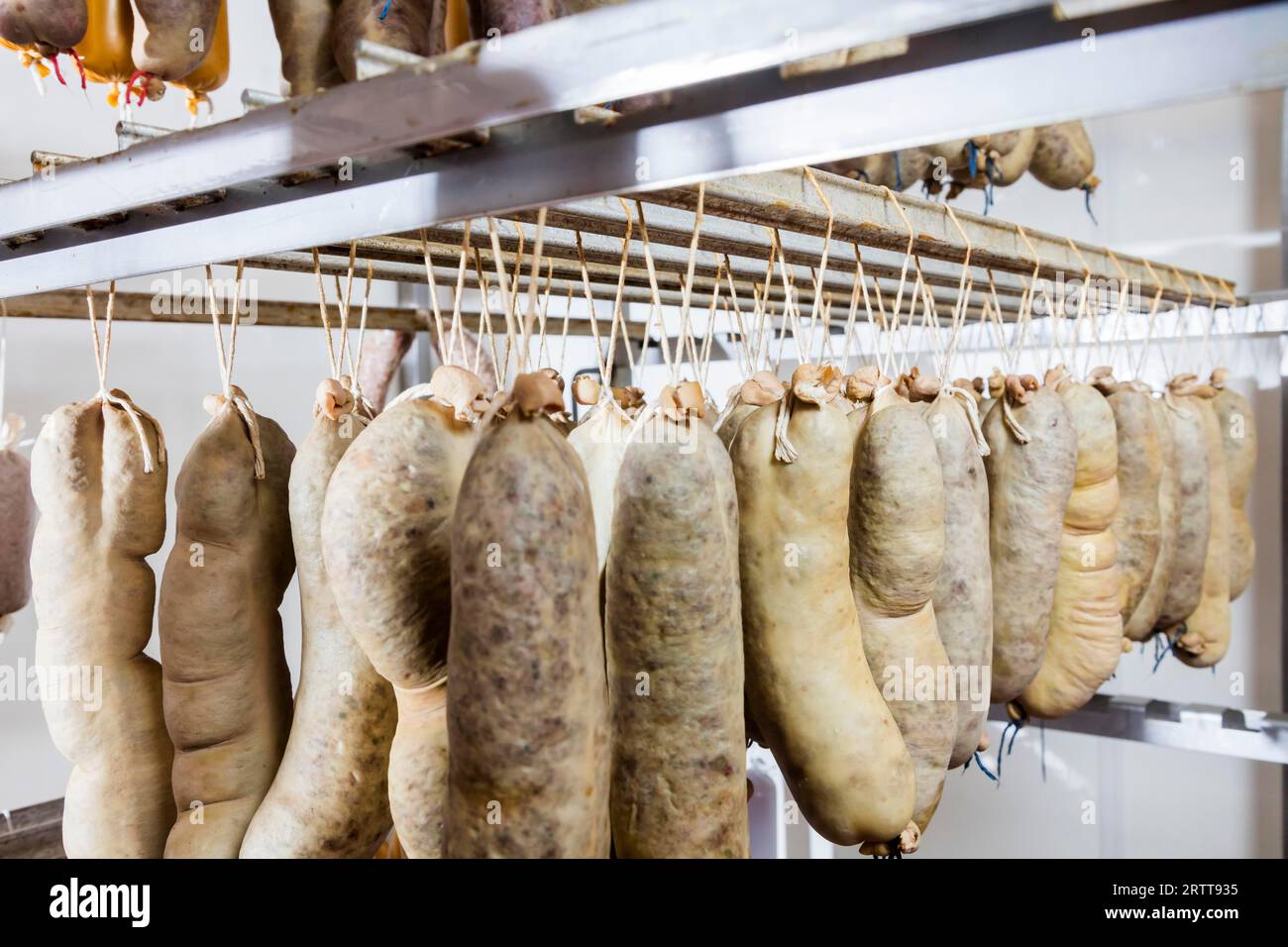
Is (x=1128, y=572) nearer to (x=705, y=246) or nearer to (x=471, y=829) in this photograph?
(x=705, y=246)

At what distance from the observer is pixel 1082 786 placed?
338 cm

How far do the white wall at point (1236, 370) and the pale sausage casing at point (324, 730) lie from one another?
2.08 m

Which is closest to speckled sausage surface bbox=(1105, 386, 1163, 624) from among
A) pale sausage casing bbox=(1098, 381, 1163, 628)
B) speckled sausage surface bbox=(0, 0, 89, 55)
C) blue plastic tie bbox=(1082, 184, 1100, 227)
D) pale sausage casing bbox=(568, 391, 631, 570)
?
pale sausage casing bbox=(1098, 381, 1163, 628)

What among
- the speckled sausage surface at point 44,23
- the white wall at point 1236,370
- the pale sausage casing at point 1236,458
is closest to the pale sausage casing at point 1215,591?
the pale sausage casing at point 1236,458

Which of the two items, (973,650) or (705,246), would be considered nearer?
(705,246)

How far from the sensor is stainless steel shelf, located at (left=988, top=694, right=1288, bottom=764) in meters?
2.06

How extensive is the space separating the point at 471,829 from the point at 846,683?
0.51 m

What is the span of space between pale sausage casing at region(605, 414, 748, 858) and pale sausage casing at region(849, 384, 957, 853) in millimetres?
330

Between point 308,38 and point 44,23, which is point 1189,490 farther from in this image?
point 44,23

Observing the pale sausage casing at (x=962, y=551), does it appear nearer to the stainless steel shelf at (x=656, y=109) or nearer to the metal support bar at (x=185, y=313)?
the stainless steel shelf at (x=656, y=109)

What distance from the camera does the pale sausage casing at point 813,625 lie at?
3.47ft

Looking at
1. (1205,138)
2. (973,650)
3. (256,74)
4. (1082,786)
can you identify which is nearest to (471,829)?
(973,650)

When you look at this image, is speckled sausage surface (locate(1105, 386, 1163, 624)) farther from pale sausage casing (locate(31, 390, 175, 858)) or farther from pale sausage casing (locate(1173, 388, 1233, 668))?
pale sausage casing (locate(31, 390, 175, 858))
